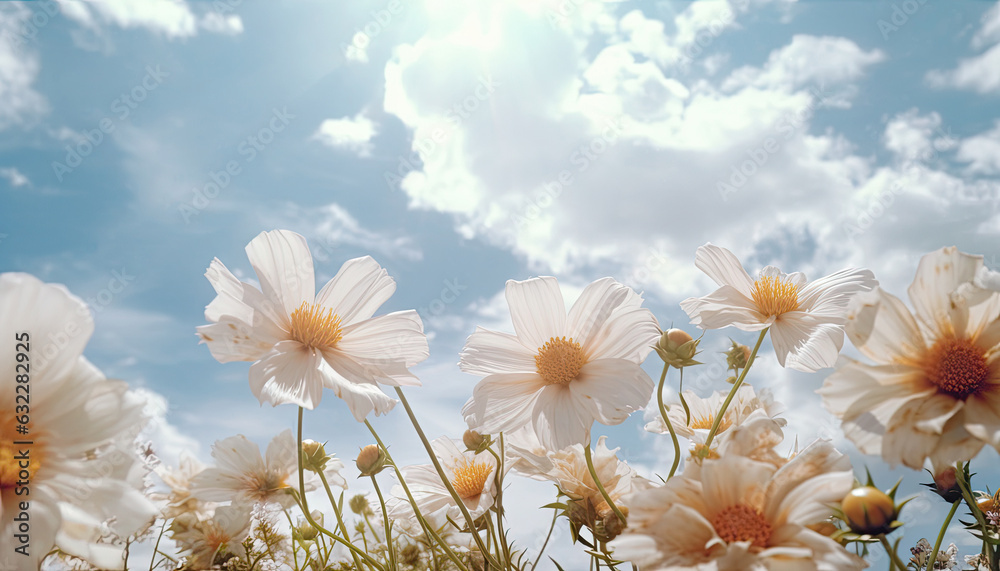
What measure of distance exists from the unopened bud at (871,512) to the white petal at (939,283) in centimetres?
20

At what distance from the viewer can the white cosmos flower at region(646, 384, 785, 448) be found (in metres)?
1.03

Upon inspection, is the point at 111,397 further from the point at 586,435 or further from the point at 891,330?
the point at 891,330

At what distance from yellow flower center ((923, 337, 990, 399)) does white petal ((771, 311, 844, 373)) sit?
0.37 meters

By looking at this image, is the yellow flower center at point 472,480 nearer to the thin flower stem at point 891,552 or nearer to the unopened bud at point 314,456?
the unopened bud at point 314,456

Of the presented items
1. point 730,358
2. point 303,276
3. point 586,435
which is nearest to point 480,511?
point 586,435

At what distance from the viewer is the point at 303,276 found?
0.87m

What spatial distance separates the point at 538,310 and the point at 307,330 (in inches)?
13.4

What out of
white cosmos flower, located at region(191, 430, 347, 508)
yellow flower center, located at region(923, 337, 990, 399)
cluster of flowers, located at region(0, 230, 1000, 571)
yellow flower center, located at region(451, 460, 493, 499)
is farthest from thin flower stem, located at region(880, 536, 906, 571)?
white cosmos flower, located at region(191, 430, 347, 508)

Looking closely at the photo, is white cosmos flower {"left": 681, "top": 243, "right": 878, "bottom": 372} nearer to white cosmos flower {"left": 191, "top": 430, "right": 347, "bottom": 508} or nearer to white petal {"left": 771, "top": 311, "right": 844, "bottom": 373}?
white petal {"left": 771, "top": 311, "right": 844, "bottom": 373}

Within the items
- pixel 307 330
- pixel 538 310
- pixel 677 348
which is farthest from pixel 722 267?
pixel 307 330

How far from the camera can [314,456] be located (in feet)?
3.07

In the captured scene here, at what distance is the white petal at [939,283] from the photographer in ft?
1.86

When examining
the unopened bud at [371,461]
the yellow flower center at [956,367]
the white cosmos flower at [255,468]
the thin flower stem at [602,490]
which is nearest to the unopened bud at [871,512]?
the yellow flower center at [956,367]

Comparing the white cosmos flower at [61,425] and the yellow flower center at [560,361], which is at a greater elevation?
the yellow flower center at [560,361]
